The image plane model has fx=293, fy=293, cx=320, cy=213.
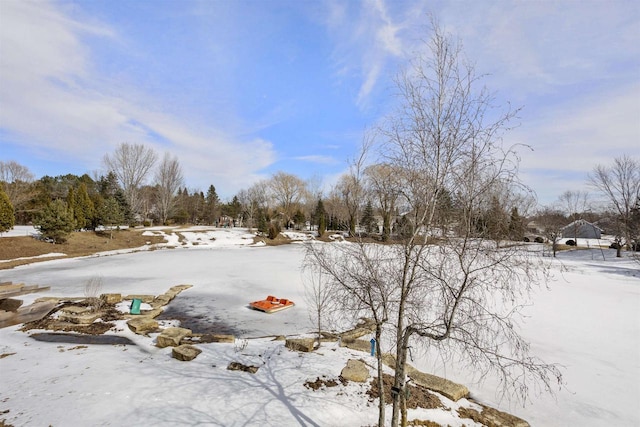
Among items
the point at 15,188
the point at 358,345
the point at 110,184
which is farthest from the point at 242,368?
the point at 110,184

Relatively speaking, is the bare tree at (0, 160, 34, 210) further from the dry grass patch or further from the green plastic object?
the green plastic object

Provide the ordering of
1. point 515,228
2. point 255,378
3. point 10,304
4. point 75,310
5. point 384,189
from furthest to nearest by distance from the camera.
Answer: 1. point 10,304
2. point 75,310
3. point 255,378
4. point 384,189
5. point 515,228

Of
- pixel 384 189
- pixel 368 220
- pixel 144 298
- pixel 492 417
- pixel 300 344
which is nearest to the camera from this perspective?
pixel 384 189

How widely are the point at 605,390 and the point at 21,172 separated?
5744 centimetres

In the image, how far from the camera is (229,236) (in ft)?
104

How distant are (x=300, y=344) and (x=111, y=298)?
6838 mm

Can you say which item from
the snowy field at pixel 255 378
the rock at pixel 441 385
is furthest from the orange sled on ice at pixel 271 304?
the rock at pixel 441 385

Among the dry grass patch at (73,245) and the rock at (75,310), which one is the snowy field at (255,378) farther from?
the dry grass patch at (73,245)

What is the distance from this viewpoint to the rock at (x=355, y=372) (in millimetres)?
4965

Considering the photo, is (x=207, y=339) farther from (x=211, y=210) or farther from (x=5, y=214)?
(x=211, y=210)

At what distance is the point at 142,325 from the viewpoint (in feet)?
23.3

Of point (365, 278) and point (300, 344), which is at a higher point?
point (365, 278)

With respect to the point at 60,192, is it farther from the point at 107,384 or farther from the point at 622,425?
the point at 622,425

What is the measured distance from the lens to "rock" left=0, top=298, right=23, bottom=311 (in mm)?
8375
